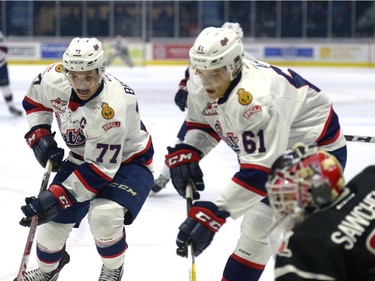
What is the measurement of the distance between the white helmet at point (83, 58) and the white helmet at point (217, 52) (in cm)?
57

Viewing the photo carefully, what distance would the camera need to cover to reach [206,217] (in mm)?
2531

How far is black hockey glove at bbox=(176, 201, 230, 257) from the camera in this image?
252 cm

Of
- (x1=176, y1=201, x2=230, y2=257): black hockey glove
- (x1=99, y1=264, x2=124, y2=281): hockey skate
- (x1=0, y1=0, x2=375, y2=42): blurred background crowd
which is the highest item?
(x1=176, y1=201, x2=230, y2=257): black hockey glove

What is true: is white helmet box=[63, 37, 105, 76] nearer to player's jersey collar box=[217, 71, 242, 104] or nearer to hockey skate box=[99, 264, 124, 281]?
player's jersey collar box=[217, 71, 242, 104]

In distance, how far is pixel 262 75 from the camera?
8.99 ft

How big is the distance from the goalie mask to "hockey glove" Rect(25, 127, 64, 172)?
5.12 feet

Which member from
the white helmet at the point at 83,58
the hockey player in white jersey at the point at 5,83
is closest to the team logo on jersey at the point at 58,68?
the white helmet at the point at 83,58

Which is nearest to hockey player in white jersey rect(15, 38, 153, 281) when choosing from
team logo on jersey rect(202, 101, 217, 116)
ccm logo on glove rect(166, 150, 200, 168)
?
ccm logo on glove rect(166, 150, 200, 168)

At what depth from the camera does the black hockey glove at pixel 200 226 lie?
2520 mm

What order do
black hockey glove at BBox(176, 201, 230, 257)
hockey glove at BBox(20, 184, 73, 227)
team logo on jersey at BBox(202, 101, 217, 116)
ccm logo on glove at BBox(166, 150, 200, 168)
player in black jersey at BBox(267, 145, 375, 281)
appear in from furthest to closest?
hockey glove at BBox(20, 184, 73, 227)
ccm logo on glove at BBox(166, 150, 200, 168)
team logo on jersey at BBox(202, 101, 217, 116)
black hockey glove at BBox(176, 201, 230, 257)
player in black jersey at BBox(267, 145, 375, 281)

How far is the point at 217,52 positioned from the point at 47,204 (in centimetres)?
93

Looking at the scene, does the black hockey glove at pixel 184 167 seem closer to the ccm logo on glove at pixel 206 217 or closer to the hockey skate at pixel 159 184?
the ccm logo on glove at pixel 206 217

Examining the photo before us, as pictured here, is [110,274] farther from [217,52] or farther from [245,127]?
[217,52]

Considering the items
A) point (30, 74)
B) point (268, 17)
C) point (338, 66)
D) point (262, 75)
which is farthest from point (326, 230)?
point (268, 17)
